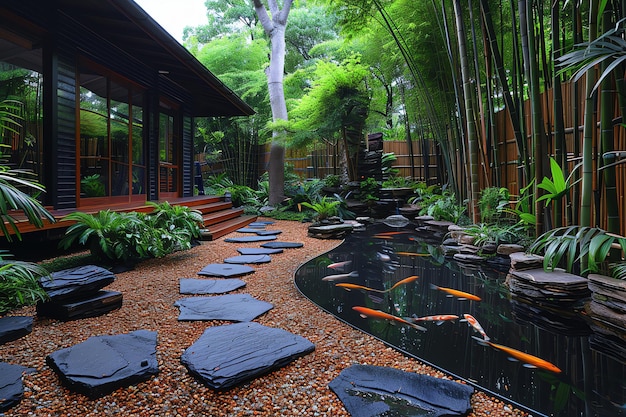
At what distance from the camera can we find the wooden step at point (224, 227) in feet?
17.5

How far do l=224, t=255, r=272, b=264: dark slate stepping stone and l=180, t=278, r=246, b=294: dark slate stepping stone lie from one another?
68 centimetres

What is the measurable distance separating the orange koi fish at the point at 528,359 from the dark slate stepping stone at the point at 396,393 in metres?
0.45

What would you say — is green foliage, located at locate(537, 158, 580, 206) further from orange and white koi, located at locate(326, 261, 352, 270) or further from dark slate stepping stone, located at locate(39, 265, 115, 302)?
dark slate stepping stone, located at locate(39, 265, 115, 302)

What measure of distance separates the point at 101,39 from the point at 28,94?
131 cm

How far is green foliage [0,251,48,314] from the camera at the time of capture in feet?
7.38

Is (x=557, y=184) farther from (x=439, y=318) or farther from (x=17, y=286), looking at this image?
(x=17, y=286)

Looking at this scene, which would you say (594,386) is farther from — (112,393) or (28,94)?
(28,94)

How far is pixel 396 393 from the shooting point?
1421mm

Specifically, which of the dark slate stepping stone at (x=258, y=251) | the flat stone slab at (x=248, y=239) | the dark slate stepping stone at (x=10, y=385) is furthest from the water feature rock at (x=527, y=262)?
the flat stone slab at (x=248, y=239)

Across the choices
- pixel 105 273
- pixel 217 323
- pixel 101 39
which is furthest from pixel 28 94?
pixel 217 323

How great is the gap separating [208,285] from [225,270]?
1.67 feet

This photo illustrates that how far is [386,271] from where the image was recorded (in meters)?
3.56

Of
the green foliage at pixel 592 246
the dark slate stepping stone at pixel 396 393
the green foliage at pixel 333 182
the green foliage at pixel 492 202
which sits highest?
the green foliage at pixel 333 182

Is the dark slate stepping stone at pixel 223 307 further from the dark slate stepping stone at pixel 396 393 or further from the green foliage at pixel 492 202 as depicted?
the green foliage at pixel 492 202
